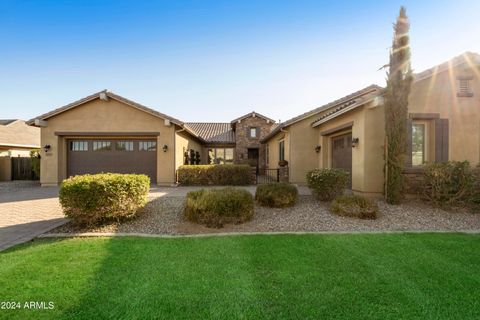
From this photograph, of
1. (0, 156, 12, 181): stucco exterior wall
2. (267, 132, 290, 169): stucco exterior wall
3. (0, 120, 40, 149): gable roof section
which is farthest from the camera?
(0, 120, 40, 149): gable roof section

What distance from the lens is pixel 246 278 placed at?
3.37 m

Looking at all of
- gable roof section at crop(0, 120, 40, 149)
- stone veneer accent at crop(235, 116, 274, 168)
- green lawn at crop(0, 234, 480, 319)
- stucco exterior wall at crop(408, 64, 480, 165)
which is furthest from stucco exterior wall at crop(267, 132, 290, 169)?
gable roof section at crop(0, 120, 40, 149)

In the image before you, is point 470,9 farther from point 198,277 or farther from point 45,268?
point 45,268

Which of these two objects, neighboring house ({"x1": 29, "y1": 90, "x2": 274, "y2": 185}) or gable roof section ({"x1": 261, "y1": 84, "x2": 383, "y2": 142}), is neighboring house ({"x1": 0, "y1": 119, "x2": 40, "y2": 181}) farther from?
gable roof section ({"x1": 261, "y1": 84, "x2": 383, "y2": 142})

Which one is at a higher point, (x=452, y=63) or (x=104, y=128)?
(x=452, y=63)

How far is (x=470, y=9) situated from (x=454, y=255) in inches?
309

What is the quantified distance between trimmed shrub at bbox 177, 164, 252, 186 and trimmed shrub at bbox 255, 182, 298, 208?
5.87 metres

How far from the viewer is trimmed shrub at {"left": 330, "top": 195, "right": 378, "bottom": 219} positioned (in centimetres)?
648

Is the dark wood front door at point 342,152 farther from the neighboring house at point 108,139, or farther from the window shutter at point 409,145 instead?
the neighboring house at point 108,139

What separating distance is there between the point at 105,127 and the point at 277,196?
11.2 m

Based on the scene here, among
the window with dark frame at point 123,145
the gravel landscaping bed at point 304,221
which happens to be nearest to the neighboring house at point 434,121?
the gravel landscaping bed at point 304,221

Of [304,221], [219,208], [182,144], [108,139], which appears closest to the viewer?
[219,208]

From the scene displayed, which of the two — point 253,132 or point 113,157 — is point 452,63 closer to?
point 253,132

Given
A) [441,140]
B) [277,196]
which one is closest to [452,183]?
[441,140]
